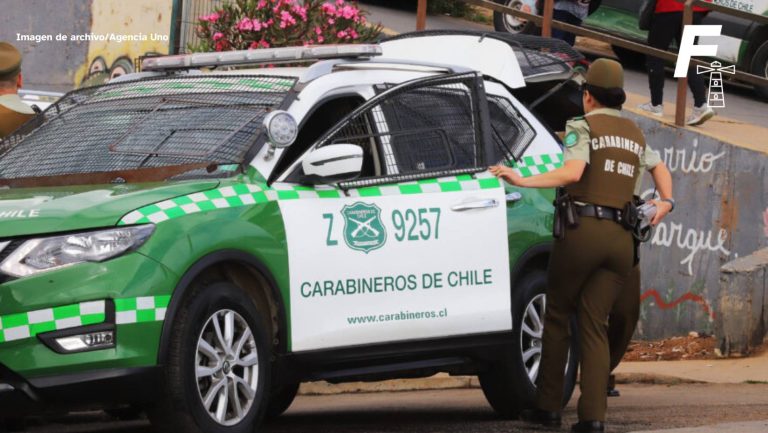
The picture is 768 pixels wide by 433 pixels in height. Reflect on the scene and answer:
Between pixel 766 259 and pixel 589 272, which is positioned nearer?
pixel 589 272

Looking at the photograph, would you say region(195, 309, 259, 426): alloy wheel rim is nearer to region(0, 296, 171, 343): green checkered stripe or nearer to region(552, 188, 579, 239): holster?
region(0, 296, 171, 343): green checkered stripe

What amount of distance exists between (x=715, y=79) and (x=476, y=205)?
7.03 meters

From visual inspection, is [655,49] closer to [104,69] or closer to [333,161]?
[333,161]

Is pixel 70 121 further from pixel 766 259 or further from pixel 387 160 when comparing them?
pixel 766 259

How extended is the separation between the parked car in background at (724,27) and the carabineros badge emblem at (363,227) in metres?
8.42

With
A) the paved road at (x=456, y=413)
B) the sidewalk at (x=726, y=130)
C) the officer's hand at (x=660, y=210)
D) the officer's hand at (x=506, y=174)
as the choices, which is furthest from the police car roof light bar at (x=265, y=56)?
the sidewalk at (x=726, y=130)

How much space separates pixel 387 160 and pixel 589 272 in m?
1.10

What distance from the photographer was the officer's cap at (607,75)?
26.7 feet

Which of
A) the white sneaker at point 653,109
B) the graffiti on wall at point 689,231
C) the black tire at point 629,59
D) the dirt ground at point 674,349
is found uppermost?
the white sneaker at point 653,109

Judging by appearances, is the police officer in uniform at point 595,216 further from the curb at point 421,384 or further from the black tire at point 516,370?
the curb at point 421,384

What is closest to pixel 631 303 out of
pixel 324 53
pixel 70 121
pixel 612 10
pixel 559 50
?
pixel 324 53

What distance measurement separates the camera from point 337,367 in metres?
7.93

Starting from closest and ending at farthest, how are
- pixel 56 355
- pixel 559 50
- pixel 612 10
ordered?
pixel 56 355, pixel 559 50, pixel 612 10

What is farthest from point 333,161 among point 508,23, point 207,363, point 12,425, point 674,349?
point 508,23
